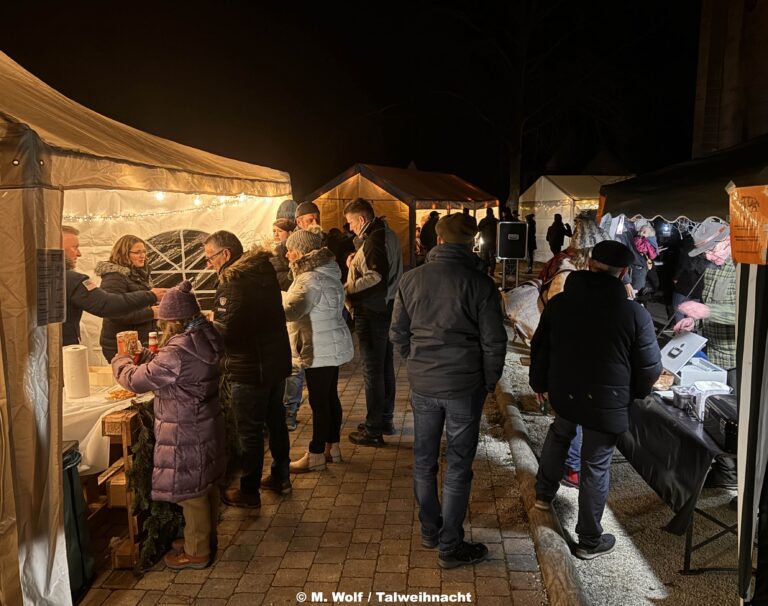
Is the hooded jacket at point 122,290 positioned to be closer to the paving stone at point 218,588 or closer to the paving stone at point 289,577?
the paving stone at point 218,588

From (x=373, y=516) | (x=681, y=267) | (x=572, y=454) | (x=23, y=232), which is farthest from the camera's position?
(x=681, y=267)

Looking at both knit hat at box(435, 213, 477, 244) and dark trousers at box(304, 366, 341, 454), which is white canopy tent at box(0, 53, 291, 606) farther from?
dark trousers at box(304, 366, 341, 454)

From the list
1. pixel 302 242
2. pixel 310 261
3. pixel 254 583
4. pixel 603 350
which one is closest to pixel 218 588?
pixel 254 583

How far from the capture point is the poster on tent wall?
5.90m

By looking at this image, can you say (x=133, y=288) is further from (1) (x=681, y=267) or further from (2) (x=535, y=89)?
(2) (x=535, y=89)

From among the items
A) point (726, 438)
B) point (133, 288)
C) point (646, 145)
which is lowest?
point (726, 438)

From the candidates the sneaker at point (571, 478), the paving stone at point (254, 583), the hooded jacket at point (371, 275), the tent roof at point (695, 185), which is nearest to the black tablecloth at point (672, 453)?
the sneaker at point (571, 478)

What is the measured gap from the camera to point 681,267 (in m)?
7.22

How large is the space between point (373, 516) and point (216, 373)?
5.16ft

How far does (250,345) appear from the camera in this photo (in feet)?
12.4

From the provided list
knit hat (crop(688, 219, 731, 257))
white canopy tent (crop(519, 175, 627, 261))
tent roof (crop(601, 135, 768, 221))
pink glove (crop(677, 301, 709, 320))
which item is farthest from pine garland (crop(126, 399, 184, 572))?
white canopy tent (crop(519, 175, 627, 261))

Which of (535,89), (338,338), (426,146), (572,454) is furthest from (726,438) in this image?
(426,146)

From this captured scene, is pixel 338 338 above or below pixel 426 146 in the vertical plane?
below

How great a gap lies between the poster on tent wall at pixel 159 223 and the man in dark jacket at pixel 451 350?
3013 mm
